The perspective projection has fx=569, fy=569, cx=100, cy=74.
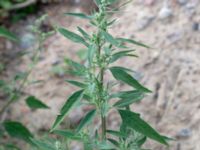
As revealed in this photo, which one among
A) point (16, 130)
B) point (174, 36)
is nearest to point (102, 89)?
point (16, 130)

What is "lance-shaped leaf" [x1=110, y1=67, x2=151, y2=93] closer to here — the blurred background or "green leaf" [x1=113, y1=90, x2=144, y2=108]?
"green leaf" [x1=113, y1=90, x2=144, y2=108]

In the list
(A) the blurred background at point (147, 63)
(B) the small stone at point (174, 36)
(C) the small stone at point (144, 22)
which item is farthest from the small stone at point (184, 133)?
(C) the small stone at point (144, 22)

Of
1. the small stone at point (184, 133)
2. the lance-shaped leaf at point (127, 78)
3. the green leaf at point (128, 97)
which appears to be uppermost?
the lance-shaped leaf at point (127, 78)

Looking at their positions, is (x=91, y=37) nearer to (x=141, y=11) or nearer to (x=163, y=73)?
(x=163, y=73)

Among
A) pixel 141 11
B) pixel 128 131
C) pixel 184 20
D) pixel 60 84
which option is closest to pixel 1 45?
pixel 60 84

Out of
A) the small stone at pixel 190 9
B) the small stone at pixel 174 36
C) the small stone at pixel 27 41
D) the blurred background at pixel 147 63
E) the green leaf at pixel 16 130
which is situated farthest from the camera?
the small stone at pixel 27 41

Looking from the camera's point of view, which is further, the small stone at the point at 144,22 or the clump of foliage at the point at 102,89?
the small stone at the point at 144,22

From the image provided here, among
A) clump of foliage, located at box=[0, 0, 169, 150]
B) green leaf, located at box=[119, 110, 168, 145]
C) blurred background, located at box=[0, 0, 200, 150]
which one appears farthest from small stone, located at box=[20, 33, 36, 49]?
green leaf, located at box=[119, 110, 168, 145]

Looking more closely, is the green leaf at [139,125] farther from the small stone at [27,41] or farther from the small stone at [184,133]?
the small stone at [27,41]

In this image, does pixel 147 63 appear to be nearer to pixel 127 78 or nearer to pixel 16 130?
pixel 16 130
